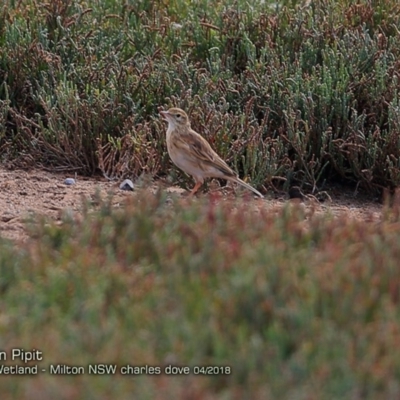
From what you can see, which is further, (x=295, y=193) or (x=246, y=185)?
(x=295, y=193)

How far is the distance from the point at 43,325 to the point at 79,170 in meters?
4.15

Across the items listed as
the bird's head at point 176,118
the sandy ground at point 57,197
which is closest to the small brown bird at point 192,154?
the bird's head at point 176,118

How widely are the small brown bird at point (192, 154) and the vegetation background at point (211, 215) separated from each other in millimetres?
517

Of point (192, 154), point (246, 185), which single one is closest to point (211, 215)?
point (192, 154)

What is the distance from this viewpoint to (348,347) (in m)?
4.58

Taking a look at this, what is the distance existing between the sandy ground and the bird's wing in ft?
1.29

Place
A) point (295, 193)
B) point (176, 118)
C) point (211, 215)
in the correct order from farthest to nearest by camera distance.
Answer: point (295, 193) < point (176, 118) < point (211, 215)

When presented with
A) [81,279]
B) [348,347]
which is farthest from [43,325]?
[348,347]

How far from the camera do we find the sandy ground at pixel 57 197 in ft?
24.7

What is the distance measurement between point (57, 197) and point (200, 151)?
3.61 feet

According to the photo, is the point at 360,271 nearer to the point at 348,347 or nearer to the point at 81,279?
the point at 348,347

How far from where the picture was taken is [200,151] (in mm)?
7848

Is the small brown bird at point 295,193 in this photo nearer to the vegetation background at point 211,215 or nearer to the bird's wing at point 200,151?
the vegetation background at point 211,215

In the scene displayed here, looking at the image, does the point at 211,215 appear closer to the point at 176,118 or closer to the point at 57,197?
the point at 176,118
